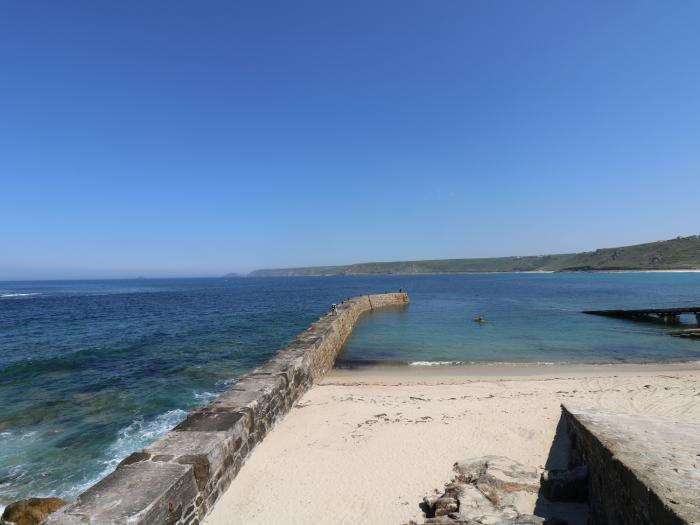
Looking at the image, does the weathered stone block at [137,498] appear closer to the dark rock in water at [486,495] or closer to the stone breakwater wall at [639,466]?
the dark rock in water at [486,495]

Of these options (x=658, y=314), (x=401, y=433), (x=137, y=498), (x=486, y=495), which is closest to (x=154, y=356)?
(x=401, y=433)

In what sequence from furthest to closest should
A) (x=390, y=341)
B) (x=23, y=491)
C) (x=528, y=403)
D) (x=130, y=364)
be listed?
(x=390, y=341) → (x=130, y=364) → (x=528, y=403) → (x=23, y=491)

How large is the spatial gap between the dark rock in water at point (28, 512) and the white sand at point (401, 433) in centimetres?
250

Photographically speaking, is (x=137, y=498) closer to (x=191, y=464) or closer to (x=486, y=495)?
(x=191, y=464)

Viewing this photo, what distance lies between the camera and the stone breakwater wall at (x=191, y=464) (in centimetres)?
414

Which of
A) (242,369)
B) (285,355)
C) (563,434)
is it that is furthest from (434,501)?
(242,369)

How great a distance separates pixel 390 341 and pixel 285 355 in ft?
33.1

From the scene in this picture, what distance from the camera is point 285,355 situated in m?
11.7

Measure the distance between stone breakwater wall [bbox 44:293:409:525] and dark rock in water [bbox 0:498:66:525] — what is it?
1654 millimetres

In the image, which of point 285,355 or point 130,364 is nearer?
point 285,355

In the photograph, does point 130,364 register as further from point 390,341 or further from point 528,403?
point 528,403

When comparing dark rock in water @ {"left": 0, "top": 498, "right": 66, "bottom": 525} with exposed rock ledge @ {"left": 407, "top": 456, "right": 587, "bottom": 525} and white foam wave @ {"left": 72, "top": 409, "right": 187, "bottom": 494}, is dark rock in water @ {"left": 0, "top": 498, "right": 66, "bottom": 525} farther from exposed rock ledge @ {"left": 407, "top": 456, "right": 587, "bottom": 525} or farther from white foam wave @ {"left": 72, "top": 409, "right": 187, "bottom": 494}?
exposed rock ledge @ {"left": 407, "top": 456, "right": 587, "bottom": 525}

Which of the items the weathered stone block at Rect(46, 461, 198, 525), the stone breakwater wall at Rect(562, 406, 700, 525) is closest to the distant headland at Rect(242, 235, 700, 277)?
the stone breakwater wall at Rect(562, 406, 700, 525)

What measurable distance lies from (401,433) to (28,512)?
6243mm
